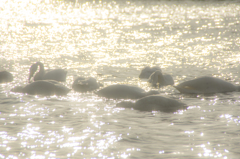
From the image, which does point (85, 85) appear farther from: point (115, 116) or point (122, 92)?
point (115, 116)

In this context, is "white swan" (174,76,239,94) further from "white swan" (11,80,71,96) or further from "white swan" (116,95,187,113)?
"white swan" (11,80,71,96)

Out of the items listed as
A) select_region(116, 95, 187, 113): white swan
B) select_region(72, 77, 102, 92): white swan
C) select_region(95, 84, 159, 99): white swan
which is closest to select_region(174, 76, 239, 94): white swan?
select_region(95, 84, 159, 99): white swan

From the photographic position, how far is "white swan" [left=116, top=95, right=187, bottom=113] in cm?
1016

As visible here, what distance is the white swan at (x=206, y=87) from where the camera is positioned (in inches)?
487

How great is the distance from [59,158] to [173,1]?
78441 millimetres

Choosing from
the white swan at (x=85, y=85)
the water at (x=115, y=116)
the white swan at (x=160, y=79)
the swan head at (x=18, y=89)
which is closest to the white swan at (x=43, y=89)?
the swan head at (x=18, y=89)

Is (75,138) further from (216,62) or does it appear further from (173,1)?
(173,1)

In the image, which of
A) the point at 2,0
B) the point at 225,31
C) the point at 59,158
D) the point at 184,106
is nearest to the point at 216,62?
the point at 184,106

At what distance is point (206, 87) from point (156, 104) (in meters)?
2.90

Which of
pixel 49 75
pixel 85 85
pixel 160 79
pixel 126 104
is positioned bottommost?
pixel 126 104

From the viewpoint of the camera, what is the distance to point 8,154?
685 cm

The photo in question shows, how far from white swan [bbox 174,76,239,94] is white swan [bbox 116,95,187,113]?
2.04 meters

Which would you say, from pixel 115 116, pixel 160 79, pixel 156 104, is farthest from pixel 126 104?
pixel 160 79

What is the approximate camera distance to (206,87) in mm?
12406
